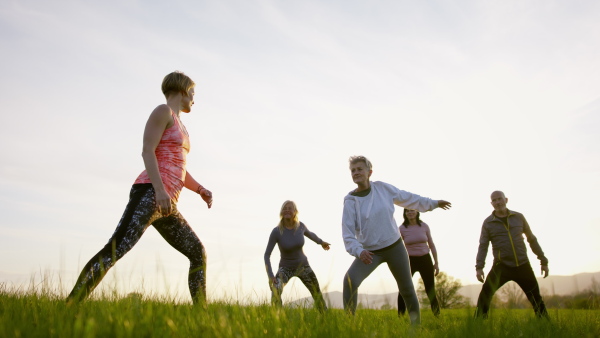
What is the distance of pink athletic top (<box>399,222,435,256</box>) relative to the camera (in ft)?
32.3

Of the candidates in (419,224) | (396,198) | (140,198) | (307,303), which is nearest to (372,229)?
(396,198)

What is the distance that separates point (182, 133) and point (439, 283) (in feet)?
112

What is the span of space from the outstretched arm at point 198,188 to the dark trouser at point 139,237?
52 centimetres

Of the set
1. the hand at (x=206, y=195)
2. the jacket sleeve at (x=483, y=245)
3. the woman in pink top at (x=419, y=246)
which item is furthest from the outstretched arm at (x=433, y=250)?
the hand at (x=206, y=195)

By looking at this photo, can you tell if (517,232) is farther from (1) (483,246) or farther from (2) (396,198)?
(2) (396,198)

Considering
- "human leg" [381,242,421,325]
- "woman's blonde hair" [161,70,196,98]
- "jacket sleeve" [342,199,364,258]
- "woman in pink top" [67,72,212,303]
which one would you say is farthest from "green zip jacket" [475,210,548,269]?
"woman's blonde hair" [161,70,196,98]

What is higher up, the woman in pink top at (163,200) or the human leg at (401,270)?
the woman in pink top at (163,200)

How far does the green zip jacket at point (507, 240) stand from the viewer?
7992 mm

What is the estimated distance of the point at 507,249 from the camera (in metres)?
8.02

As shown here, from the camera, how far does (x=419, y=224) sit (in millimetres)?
10227

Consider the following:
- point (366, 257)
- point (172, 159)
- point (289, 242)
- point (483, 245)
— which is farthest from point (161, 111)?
point (483, 245)

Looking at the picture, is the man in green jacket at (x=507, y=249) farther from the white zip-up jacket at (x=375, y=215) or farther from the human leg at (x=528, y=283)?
the white zip-up jacket at (x=375, y=215)

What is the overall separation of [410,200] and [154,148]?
11.7 ft

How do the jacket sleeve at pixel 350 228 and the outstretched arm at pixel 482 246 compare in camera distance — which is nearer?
the jacket sleeve at pixel 350 228
